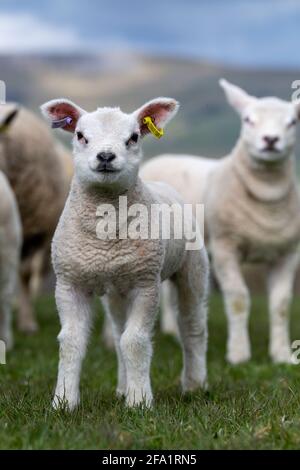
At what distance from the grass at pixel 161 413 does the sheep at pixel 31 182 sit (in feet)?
12.3

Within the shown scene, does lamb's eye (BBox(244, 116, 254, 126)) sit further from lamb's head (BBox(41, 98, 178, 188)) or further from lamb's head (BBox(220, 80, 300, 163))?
lamb's head (BBox(41, 98, 178, 188))

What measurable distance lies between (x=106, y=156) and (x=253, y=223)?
13.4ft

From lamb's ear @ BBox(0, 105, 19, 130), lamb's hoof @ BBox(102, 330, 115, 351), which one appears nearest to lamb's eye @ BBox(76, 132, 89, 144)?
lamb's hoof @ BBox(102, 330, 115, 351)

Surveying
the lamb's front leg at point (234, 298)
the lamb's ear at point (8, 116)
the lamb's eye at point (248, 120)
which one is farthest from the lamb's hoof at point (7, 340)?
the lamb's eye at point (248, 120)

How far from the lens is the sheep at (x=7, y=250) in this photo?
9164 mm

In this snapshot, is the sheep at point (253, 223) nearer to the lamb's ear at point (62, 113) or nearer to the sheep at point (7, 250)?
the sheep at point (7, 250)

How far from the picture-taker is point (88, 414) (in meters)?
4.98

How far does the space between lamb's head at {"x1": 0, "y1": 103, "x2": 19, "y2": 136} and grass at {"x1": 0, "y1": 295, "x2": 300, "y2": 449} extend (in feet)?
10.2

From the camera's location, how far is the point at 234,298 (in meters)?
9.03

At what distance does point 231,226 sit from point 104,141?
13.1 ft

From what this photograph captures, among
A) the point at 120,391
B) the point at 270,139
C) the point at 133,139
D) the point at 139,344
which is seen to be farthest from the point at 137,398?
the point at 270,139

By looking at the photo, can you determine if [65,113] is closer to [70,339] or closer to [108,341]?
[70,339]

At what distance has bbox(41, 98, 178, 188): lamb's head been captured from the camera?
5.20 m

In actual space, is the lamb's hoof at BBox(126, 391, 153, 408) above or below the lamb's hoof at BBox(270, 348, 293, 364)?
below
